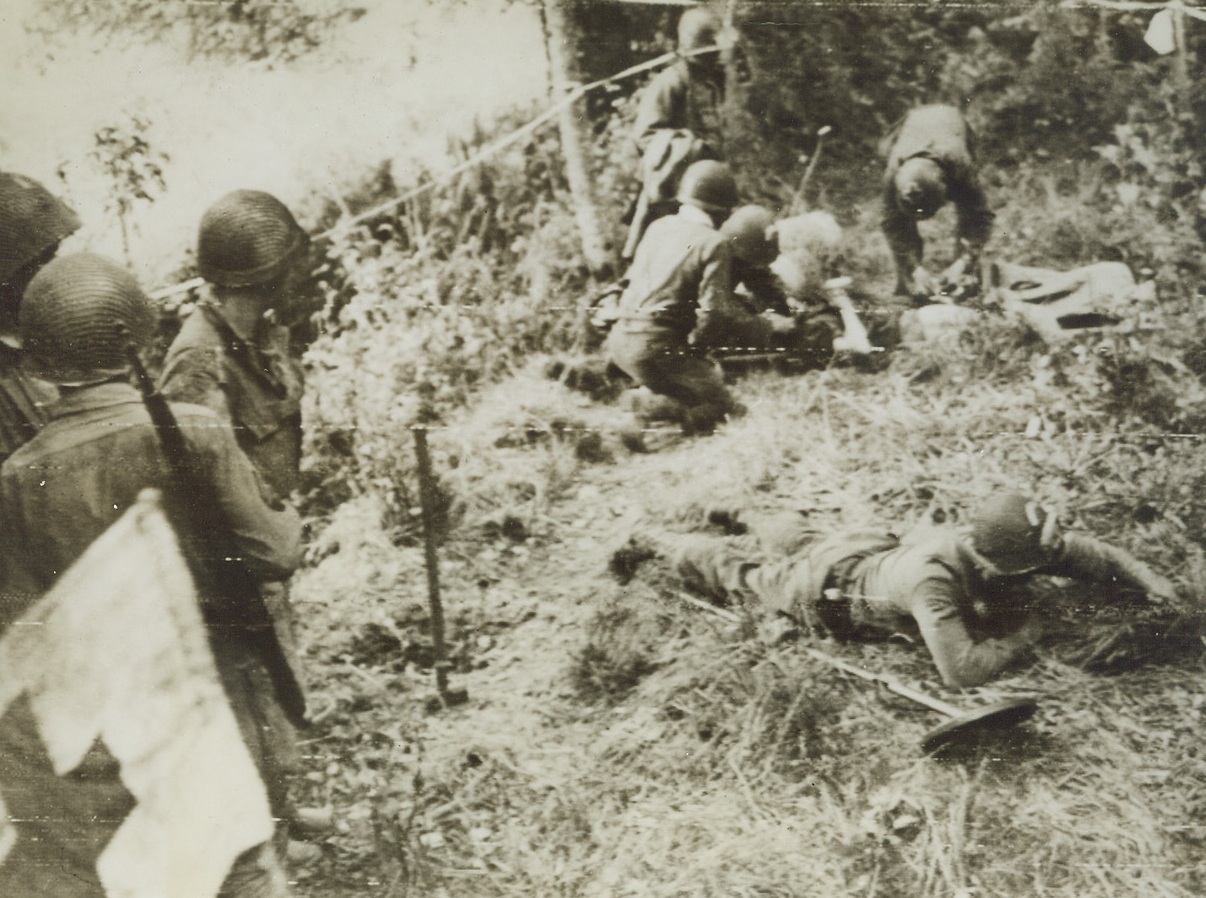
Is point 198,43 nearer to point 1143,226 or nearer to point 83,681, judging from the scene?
point 83,681

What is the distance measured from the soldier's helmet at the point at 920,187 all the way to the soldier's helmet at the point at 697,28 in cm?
67

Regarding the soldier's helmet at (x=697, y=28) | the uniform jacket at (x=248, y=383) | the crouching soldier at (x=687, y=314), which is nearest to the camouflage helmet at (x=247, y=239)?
the uniform jacket at (x=248, y=383)

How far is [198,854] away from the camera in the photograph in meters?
2.78

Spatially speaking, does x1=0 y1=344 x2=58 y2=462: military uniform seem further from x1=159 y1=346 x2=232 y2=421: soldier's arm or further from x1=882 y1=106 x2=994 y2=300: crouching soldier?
x1=882 y1=106 x2=994 y2=300: crouching soldier

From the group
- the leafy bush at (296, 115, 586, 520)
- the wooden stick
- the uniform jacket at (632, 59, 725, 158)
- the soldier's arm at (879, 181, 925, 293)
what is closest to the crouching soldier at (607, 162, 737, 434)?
the uniform jacket at (632, 59, 725, 158)

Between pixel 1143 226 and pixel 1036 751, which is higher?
pixel 1143 226

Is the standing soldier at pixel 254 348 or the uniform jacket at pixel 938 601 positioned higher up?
the standing soldier at pixel 254 348

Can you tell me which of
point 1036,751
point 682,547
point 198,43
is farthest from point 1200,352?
point 198,43

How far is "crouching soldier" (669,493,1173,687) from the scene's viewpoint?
279cm

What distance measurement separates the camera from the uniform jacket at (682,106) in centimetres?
282

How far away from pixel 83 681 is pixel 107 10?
1910 millimetres

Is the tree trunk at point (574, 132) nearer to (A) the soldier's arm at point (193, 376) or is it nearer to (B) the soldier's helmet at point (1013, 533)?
(A) the soldier's arm at point (193, 376)

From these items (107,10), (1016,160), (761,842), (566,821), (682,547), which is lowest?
(761,842)

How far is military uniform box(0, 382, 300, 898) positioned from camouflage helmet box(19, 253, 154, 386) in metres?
0.07
